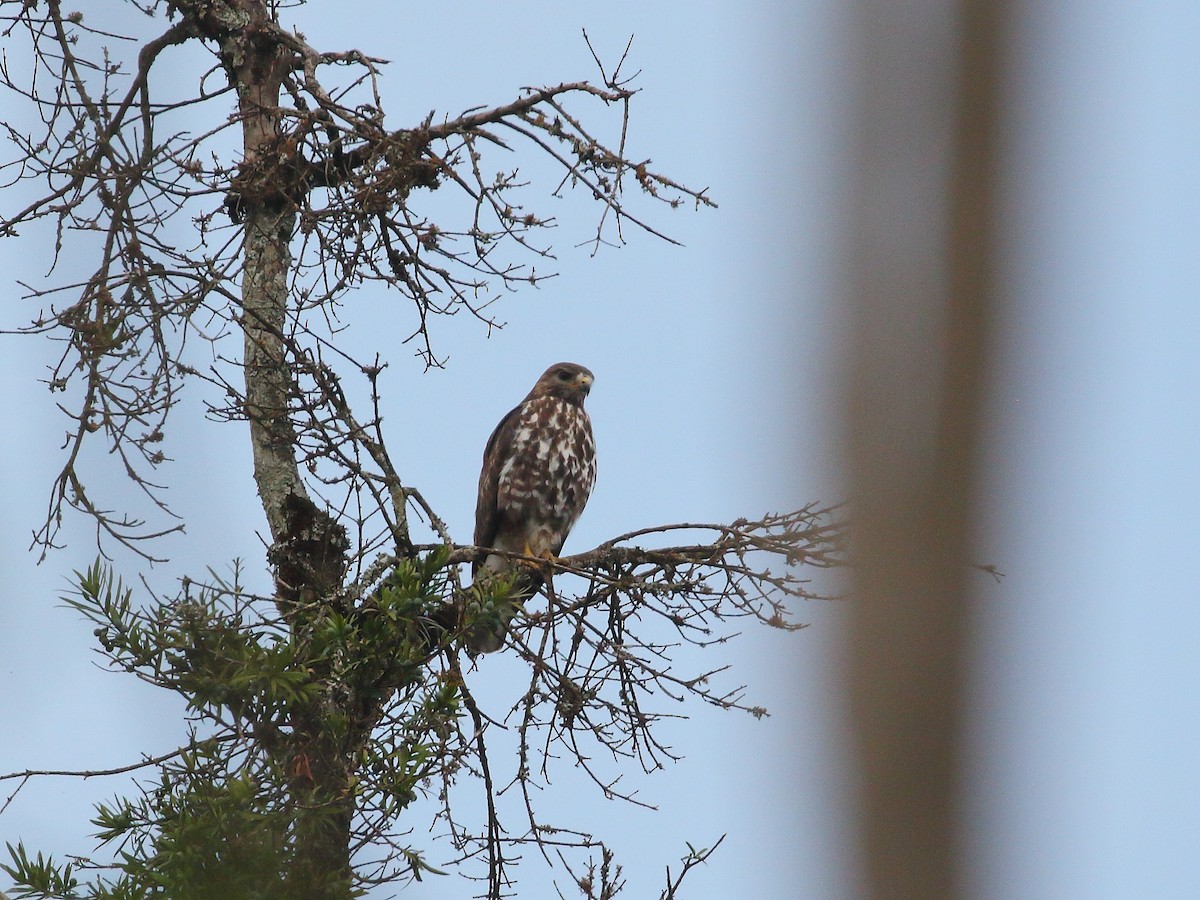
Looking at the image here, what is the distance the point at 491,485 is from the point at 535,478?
1.06ft

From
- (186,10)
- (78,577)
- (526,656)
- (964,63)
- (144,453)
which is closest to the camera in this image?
(964,63)

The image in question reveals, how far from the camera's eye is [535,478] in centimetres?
750

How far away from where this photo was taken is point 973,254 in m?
1.00

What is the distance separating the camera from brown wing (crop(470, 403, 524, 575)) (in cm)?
766

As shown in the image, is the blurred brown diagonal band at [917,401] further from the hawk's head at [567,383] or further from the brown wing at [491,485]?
the hawk's head at [567,383]

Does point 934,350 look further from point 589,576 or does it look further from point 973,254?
point 589,576

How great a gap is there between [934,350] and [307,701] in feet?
10.2

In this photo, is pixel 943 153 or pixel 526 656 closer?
pixel 943 153

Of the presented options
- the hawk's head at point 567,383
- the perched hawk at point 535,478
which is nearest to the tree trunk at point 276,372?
the perched hawk at point 535,478

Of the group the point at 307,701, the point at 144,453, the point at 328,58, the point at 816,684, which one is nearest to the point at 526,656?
the point at 307,701

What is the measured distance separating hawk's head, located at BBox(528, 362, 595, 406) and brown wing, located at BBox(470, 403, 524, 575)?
0.27 m

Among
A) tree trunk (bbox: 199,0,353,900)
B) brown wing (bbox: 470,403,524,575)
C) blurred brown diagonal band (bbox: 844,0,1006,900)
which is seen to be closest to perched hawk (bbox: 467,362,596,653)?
brown wing (bbox: 470,403,524,575)

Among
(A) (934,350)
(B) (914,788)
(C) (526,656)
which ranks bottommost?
(B) (914,788)

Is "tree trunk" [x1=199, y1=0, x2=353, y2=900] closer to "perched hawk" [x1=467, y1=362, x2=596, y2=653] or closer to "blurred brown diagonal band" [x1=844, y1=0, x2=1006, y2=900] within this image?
"perched hawk" [x1=467, y1=362, x2=596, y2=653]
